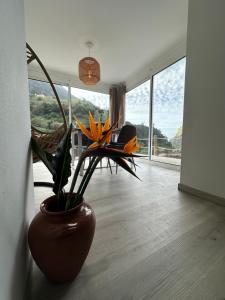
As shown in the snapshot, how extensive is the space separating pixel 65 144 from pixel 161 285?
807 mm

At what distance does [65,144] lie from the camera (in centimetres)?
69

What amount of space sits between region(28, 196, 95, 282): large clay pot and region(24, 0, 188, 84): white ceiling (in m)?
2.65

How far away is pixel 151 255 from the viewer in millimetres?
847

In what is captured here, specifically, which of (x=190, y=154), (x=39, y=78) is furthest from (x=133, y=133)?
(x=39, y=78)

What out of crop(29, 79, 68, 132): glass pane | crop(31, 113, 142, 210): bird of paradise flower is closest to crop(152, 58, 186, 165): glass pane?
crop(29, 79, 68, 132): glass pane

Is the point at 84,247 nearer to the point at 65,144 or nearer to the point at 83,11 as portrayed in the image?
the point at 65,144

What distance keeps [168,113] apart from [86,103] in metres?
2.50

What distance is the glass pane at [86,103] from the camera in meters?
4.30

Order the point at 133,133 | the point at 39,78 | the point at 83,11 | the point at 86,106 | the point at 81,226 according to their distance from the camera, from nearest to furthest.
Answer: the point at 81,226, the point at 83,11, the point at 133,133, the point at 39,78, the point at 86,106

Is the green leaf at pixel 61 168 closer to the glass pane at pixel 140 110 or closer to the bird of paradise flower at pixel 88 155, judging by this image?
the bird of paradise flower at pixel 88 155

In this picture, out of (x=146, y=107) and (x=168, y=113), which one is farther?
(x=146, y=107)

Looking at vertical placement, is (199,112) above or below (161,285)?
above

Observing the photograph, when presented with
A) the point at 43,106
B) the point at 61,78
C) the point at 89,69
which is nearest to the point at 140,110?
the point at 89,69

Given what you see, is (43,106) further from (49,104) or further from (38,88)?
(38,88)
